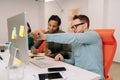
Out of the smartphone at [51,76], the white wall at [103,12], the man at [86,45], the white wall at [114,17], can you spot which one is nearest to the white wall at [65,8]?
the white wall at [103,12]

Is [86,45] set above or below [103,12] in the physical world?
below

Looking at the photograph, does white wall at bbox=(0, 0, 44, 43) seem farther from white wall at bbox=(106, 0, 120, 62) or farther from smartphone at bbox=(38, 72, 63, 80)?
smartphone at bbox=(38, 72, 63, 80)

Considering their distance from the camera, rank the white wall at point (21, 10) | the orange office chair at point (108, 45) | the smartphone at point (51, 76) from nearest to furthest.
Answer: the smartphone at point (51, 76), the orange office chair at point (108, 45), the white wall at point (21, 10)

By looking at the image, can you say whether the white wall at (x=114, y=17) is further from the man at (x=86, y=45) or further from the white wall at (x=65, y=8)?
the man at (x=86, y=45)

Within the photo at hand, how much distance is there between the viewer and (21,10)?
5996mm

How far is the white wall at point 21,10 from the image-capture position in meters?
5.65

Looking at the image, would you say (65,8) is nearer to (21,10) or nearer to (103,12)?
(103,12)

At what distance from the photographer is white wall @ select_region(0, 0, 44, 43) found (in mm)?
5648

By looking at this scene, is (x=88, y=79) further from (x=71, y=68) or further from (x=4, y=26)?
(x=4, y=26)

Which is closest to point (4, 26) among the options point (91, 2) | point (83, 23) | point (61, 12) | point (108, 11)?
point (61, 12)

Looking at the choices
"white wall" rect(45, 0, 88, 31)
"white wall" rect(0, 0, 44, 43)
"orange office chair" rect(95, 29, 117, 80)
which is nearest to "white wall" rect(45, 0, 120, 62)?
"white wall" rect(45, 0, 88, 31)

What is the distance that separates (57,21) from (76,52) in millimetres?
790

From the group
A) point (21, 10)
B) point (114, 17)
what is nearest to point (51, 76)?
point (114, 17)

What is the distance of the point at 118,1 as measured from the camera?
411cm
